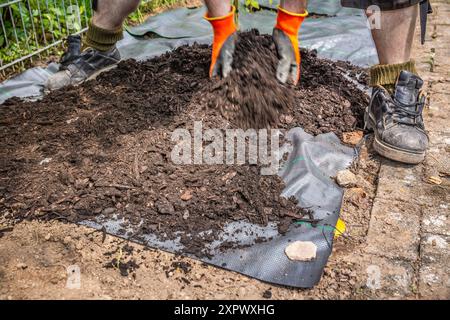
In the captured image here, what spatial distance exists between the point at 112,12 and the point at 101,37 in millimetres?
198

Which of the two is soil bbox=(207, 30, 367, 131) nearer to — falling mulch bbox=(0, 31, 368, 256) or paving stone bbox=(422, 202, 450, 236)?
falling mulch bbox=(0, 31, 368, 256)

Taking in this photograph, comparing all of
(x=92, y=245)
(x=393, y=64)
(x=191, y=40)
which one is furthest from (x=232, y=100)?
(x=191, y=40)

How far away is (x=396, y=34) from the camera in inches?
85.5

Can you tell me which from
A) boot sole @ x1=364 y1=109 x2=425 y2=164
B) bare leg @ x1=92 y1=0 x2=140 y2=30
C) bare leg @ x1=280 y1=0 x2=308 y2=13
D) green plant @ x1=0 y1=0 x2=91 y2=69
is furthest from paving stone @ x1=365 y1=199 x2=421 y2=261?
green plant @ x1=0 y1=0 x2=91 y2=69

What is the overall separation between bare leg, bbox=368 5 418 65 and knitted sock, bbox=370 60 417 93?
30mm

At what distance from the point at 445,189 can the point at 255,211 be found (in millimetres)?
901

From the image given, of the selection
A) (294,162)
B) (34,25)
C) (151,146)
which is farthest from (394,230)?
(34,25)

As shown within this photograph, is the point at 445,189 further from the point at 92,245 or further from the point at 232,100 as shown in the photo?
the point at 92,245

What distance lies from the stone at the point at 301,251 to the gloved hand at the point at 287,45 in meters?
1.05

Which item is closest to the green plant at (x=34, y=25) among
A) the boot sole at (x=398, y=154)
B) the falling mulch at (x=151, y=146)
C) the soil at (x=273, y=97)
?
the falling mulch at (x=151, y=146)

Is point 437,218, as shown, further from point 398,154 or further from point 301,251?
point 301,251

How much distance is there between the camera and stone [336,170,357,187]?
6.44 ft

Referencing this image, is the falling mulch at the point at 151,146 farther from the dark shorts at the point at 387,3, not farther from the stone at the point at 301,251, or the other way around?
the dark shorts at the point at 387,3

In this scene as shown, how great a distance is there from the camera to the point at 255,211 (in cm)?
178
